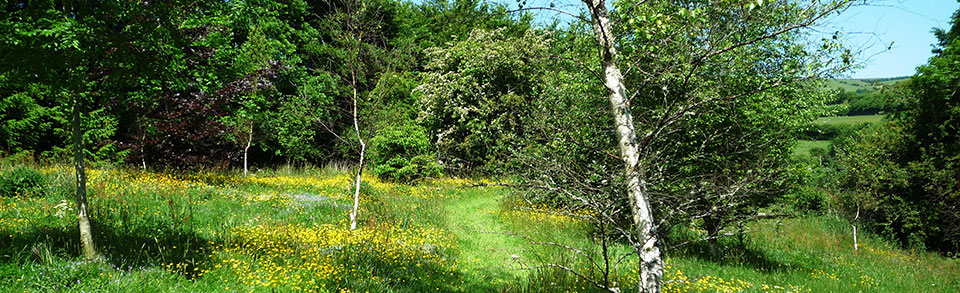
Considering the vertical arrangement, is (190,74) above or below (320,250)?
above

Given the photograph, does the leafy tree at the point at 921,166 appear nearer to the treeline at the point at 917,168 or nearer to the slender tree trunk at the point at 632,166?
the treeline at the point at 917,168

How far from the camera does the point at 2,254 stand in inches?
178

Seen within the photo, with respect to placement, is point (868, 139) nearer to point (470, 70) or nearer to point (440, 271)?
point (470, 70)

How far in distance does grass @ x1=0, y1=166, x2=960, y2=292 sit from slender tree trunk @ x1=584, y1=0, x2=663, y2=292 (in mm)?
767

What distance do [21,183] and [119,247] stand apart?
17.4 ft

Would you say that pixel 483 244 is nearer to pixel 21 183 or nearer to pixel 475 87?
pixel 21 183

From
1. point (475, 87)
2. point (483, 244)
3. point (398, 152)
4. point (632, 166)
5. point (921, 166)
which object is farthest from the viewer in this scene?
point (475, 87)

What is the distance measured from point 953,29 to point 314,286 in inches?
1111

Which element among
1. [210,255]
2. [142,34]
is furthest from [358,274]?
[142,34]

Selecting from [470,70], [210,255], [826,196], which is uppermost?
[470,70]

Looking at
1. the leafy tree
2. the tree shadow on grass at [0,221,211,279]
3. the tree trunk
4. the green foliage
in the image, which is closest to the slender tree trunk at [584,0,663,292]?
the tree shadow on grass at [0,221,211,279]

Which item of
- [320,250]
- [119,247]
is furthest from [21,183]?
[320,250]

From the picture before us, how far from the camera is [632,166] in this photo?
284 centimetres

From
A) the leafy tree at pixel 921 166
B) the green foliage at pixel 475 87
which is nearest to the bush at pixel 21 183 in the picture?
the green foliage at pixel 475 87
